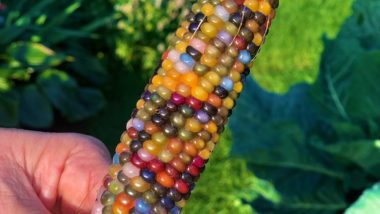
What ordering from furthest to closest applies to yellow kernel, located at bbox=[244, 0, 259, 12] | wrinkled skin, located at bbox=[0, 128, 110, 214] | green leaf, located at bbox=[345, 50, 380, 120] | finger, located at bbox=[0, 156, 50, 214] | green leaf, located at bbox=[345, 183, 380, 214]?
green leaf, located at bbox=[345, 50, 380, 120], green leaf, located at bbox=[345, 183, 380, 214], wrinkled skin, located at bbox=[0, 128, 110, 214], finger, located at bbox=[0, 156, 50, 214], yellow kernel, located at bbox=[244, 0, 259, 12]

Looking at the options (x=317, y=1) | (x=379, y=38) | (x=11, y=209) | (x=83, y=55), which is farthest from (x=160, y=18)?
(x=11, y=209)

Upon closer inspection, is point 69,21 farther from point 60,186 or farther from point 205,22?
point 205,22

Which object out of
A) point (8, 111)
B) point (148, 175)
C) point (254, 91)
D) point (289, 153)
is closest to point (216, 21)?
point (148, 175)

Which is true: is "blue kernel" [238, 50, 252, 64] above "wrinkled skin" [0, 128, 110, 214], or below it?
above

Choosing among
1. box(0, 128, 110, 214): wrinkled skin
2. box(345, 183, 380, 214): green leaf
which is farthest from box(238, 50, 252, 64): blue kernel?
box(345, 183, 380, 214): green leaf

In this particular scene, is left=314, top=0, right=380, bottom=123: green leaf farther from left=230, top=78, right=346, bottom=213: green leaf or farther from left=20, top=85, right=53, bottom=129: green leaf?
left=20, top=85, right=53, bottom=129: green leaf

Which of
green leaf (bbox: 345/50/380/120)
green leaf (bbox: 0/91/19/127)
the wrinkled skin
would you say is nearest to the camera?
the wrinkled skin

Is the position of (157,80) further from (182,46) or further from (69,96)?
(69,96)

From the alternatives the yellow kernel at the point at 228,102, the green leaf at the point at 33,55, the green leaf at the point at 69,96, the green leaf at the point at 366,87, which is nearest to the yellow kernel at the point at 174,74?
the yellow kernel at the point at 228,102

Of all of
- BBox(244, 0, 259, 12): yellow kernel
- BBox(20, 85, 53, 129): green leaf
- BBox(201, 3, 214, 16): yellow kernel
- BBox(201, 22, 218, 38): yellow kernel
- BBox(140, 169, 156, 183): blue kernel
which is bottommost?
BBox(20, 85, 53, 129): green leaf
